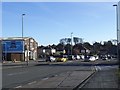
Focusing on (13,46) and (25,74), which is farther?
(13,46)

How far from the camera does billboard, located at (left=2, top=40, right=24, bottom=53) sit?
111769mm

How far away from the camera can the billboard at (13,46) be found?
112m

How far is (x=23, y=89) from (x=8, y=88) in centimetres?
123

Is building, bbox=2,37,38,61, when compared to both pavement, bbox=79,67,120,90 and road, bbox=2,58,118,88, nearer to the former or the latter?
road, bbox=2,58,118,88

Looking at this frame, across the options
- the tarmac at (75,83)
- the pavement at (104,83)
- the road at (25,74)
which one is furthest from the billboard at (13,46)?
the tarmac at (75,83)

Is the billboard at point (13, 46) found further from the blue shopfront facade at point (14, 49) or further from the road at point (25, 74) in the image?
the road at point (25, 74)

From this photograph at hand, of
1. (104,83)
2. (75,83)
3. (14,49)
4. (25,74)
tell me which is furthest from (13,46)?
(104,83)

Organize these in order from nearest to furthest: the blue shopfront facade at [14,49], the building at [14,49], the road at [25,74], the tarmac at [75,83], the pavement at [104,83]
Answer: the tarmac at [75,83]
the pavement at [104,83]
the road at [25,74]
the building at [14,49]
the blue shopfront facade at [14,49]

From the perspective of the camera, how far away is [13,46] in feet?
369

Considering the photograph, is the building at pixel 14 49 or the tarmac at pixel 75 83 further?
the building at pixel 14 49

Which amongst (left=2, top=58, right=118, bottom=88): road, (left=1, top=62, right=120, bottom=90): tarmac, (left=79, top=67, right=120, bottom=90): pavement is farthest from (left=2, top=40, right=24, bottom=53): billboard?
(left=1, top=62, right=120, bottom=90): tarmac

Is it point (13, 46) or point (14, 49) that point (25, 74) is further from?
point (13, 46)

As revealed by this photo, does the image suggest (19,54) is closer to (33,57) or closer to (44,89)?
(33,57)

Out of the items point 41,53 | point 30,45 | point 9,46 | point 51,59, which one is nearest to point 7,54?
point 9,46
